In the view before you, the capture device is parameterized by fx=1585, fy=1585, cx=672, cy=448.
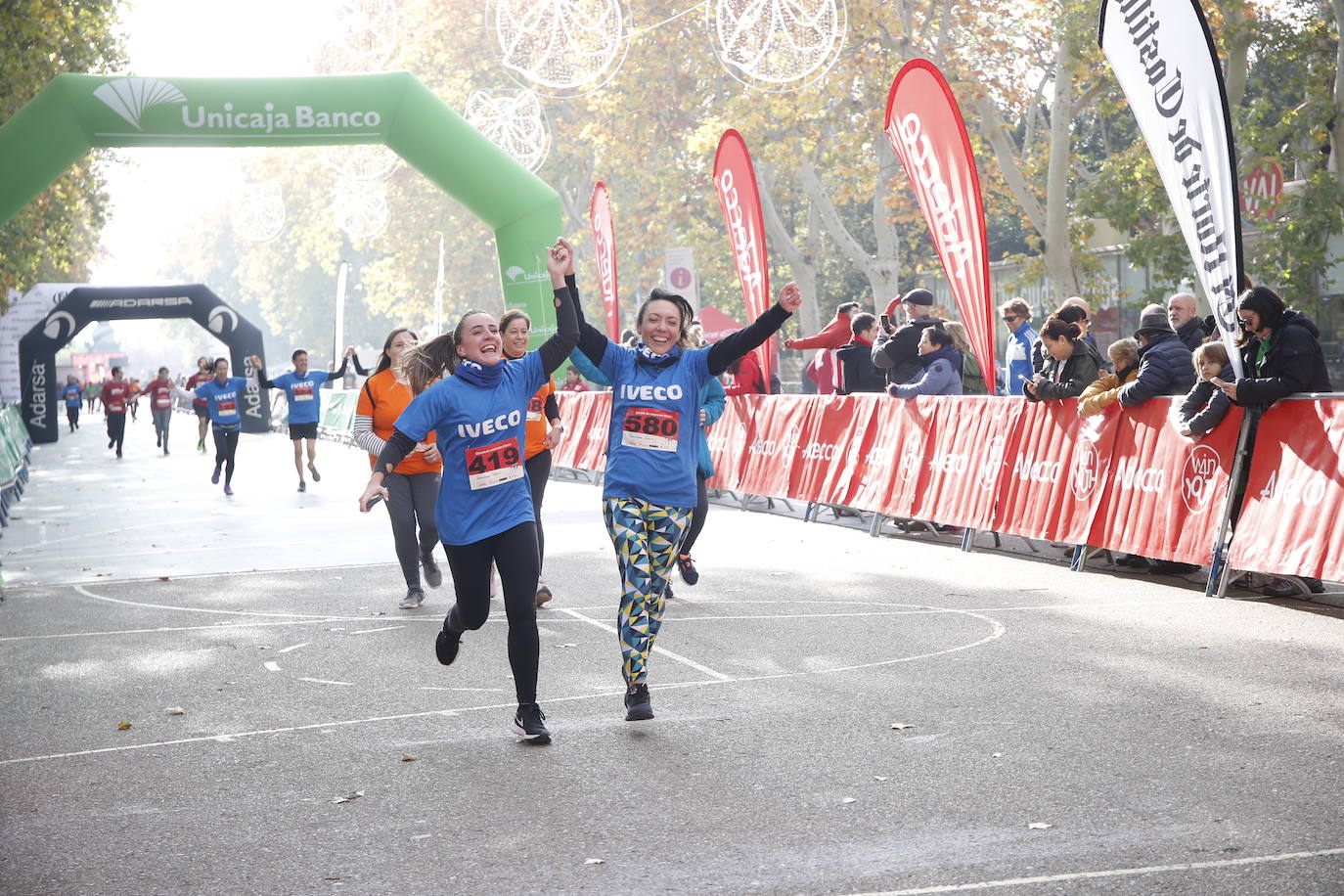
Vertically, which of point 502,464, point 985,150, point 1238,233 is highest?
point 985,150

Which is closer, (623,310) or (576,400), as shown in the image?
(576,400)

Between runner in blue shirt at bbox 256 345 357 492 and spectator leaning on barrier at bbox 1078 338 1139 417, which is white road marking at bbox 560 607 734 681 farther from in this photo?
runner in blue shirt at bbox 256 345 357 492

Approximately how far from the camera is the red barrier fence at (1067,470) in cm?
925

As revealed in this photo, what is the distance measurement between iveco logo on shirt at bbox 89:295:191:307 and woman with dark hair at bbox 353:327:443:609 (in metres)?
37.0

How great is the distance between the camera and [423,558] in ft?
36.4

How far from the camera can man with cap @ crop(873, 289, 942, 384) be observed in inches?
571

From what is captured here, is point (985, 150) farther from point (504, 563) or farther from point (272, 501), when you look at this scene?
point (504, 563)

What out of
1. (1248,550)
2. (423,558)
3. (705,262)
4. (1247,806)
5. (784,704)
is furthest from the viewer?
(705,262)

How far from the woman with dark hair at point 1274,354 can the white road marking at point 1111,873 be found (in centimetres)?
536

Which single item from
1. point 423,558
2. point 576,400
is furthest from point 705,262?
point 423,558

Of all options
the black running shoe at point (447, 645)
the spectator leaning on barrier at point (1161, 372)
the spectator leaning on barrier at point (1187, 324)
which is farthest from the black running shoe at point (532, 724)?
the spectator leaning on barrier at point (1187, 324)

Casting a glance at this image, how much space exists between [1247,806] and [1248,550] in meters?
4.77

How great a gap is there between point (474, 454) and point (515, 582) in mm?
557

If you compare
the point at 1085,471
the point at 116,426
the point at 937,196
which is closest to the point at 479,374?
the point at 1085,471
